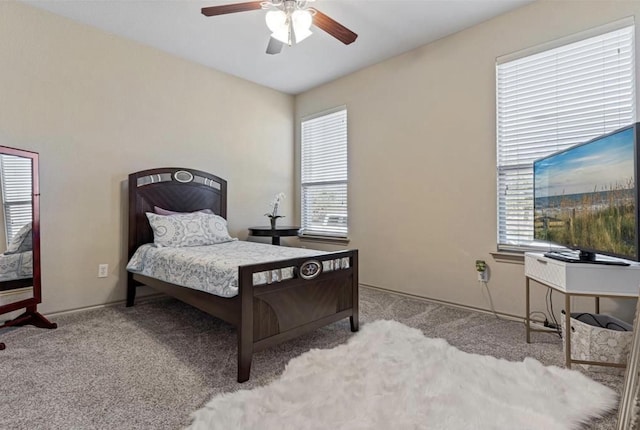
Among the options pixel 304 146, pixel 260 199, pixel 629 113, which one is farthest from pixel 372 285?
pixel 629 113

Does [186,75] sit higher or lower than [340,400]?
higher

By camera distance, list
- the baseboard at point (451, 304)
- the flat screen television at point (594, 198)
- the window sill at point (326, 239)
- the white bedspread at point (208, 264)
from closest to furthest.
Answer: the flat screen television at point (594, 198) → the white bedspread at point (208, 264) → the baseboard at point (451, 304) → the window sill at point (326, 239)

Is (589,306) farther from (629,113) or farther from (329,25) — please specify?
(329,25)

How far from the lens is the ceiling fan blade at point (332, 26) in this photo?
2.15 m

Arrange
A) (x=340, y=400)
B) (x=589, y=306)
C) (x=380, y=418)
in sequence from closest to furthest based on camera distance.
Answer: (x=380, y=418) < (x=340, y=400) < (x=589, y=306)

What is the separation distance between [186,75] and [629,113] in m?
3.94

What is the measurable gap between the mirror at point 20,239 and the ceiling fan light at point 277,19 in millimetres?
2113

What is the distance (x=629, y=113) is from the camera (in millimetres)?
2201

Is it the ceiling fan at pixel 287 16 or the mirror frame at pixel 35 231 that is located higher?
the ceiling fan at pixel 287 16

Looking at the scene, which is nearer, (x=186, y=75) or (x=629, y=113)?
(x=629, y=113)

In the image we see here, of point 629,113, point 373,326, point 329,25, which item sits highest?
point 329,25

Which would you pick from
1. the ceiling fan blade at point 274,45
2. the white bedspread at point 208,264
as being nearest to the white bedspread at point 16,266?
the white bedspread at point 208,264

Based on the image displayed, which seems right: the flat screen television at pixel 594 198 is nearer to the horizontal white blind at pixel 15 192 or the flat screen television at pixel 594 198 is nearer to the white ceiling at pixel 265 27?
the white ceiling at pixel 265 27

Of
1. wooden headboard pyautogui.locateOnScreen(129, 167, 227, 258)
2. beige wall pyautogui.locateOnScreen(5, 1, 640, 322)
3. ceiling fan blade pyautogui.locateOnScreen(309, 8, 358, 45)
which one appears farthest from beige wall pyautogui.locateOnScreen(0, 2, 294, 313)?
ceiling fan blade pyautogui.locateOnScreen(309, 8, 358, 45)
